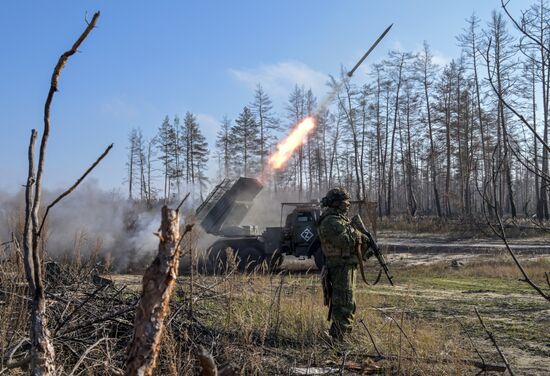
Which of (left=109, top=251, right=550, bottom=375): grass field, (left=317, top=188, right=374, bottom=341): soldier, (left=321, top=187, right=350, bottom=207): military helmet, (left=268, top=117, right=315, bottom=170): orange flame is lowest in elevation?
(left=109, top=251, right=550, bottom=375): grass field

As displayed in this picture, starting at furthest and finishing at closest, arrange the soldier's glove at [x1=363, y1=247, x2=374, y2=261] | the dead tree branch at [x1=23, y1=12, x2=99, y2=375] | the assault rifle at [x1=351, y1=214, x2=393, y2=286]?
1. the soldier's glove at [x1=363, y1=247, x2=374, y2=261]
2. the assault rifle at [x1=351, y1=214, x2=393, y2=286]
3. the dead tree branch at [x1=23, y1=12, x2=99, y2=375]

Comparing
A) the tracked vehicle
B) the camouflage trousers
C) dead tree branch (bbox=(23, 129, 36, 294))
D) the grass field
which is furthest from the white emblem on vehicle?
dead tree branch (bbox=(23, 129, 36, 294))

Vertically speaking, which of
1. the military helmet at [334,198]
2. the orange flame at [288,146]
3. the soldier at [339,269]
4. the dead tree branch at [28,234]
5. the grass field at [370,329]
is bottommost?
the grass field at [370,329]

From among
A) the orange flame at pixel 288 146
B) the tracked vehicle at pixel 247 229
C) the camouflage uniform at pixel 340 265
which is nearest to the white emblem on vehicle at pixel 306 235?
the tracked vehicle at pixel 247 229

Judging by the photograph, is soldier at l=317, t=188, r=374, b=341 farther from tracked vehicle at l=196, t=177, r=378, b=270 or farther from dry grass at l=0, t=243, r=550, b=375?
tracked vehicle at l=196, t=177, r=378, b=270

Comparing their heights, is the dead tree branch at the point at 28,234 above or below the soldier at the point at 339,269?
above

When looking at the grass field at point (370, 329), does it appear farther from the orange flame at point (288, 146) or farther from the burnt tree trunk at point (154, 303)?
the orange flame at point (288, 146)

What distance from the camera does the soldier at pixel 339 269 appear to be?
5949 millimetres

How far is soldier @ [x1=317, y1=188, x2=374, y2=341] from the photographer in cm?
595

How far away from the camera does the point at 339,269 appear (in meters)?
6.16

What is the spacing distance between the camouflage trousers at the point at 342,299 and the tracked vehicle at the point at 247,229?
669 cm

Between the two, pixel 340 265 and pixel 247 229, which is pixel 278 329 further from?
pixel 247 229

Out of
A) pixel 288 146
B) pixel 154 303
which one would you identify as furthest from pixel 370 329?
pixel 288 146

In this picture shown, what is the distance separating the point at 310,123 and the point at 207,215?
15.4 ft
